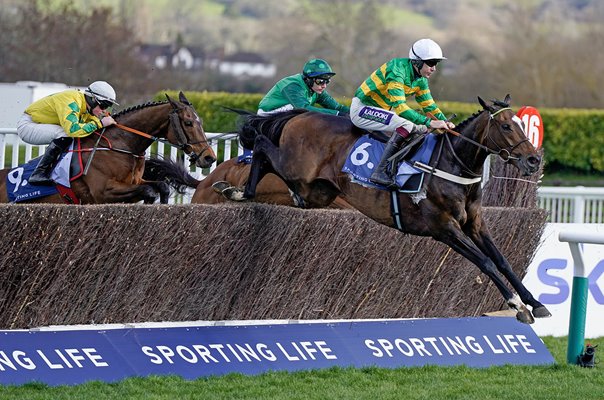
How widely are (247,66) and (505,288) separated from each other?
47547 millimetres

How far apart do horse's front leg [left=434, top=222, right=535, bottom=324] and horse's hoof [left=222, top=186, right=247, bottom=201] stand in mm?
1516

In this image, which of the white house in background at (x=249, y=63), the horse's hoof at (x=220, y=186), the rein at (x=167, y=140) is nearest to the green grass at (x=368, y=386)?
the horse's hoof at (x=220, y=186)

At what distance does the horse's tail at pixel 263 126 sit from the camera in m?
7.79

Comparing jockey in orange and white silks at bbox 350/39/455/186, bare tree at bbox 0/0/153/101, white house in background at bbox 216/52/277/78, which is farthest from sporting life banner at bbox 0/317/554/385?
white house in background at bbox 216/52/277/78

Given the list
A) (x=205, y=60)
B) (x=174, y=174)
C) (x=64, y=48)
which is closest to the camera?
(x=174, y=174)

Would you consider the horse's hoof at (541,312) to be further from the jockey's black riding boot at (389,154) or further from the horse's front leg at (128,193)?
the horse's front leg at (128,193)

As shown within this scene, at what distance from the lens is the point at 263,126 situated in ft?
25.7

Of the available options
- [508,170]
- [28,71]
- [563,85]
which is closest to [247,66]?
[563,85]

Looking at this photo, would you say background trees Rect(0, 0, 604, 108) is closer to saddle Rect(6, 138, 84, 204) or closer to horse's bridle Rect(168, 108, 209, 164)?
horse's bridle Rect(168, 108, 209, 164)

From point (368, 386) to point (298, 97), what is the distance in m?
2.63

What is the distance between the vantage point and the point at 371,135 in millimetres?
7258

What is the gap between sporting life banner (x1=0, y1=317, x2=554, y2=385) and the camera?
19.1ft

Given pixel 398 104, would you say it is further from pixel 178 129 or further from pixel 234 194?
pixel 178 129

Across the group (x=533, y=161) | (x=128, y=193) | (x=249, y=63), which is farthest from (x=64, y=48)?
(x=249, y=63)
